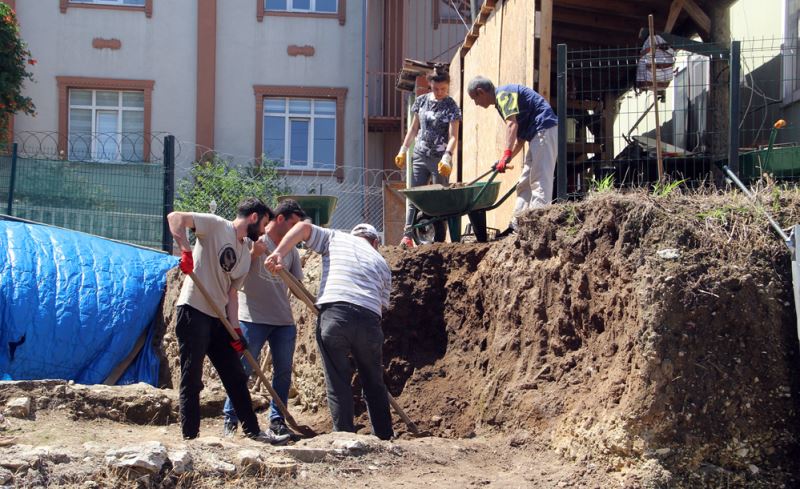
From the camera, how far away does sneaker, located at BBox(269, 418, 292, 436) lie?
6.68 metres

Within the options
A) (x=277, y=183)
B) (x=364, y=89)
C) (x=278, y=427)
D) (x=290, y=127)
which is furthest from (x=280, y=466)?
(x=290, y=127)

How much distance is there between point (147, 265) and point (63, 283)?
3.53ft

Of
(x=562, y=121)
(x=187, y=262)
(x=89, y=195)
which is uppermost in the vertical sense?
(x=562, y=121)

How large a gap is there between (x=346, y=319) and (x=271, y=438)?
96cm

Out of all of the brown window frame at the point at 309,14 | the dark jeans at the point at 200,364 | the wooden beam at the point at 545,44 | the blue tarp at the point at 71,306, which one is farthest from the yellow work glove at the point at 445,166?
the brown window frame at the point at 309,14

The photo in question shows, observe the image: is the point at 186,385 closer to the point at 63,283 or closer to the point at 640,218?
the point at 640,218

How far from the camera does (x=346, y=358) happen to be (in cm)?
646

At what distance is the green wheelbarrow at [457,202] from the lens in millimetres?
8023

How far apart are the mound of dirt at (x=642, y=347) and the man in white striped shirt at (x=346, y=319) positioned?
785mm

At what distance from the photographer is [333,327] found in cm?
636

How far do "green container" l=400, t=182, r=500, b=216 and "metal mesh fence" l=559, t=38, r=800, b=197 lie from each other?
106 cm

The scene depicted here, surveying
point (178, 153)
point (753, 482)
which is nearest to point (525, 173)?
point (753, 482)

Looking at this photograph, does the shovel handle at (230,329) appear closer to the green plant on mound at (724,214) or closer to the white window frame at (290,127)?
the green plant on mound at (724,214)

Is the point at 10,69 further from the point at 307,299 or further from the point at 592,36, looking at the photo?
the point at 307,299
